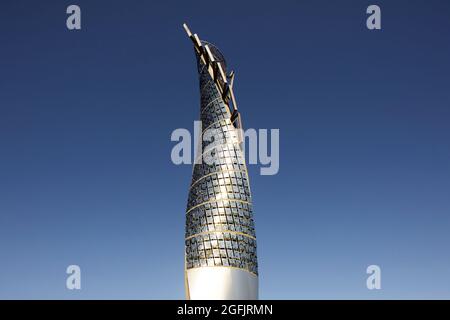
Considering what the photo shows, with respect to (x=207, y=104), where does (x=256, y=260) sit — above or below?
below

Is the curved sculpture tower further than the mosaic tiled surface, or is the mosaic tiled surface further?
the mosaic tiled surface

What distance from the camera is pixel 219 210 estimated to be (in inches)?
1752

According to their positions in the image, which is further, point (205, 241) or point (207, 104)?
point (207, 104)

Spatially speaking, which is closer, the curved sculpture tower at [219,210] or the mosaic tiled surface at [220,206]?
the curved sculpture tower at [219,210]

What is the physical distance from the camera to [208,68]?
51250 millimetres

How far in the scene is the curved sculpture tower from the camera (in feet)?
139

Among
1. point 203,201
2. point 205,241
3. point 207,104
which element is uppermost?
point 207,104

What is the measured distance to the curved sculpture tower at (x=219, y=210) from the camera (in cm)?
4231
